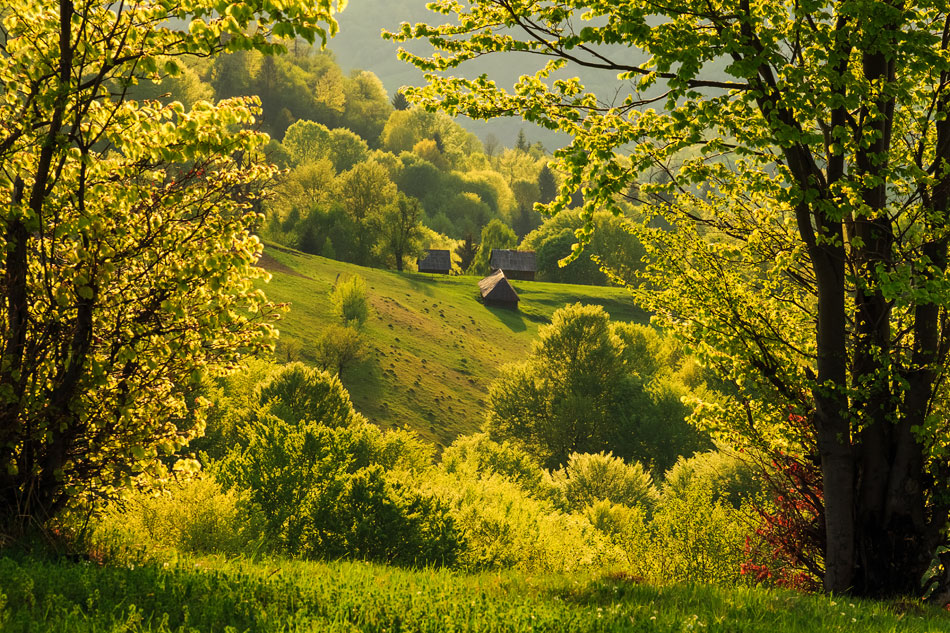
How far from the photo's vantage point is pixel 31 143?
26.7 ft

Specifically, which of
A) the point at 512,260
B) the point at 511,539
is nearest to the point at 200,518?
the point at 511,539

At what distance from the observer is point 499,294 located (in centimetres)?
8769

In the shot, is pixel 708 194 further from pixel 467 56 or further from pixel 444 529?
pixel 444 529

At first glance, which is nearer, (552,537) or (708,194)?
(708,194)

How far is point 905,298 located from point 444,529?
13.1 m

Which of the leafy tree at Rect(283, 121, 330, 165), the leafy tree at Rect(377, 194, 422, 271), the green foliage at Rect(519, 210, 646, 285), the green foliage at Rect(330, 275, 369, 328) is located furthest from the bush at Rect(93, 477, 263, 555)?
the leafy tree at Rect(283, 121, 330, 165)

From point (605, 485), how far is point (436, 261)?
193ft

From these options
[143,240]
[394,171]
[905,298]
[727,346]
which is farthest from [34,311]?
[394,171]

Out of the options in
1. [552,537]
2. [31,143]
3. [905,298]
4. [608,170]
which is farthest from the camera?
[552,537]

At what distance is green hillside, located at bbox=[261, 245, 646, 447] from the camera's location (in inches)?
2314

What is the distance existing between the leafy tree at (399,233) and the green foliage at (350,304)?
2520 cm

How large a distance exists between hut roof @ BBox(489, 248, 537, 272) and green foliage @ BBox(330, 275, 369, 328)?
40.5m

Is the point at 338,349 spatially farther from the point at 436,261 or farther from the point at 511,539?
the point at 436,261

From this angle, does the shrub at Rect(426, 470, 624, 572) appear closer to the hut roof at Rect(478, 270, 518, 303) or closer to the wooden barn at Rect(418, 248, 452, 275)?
the hut roof at Rect(478, 270, 518, 303)
